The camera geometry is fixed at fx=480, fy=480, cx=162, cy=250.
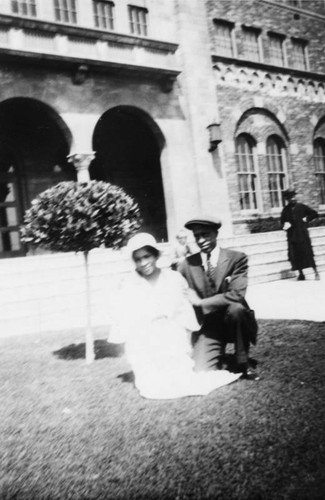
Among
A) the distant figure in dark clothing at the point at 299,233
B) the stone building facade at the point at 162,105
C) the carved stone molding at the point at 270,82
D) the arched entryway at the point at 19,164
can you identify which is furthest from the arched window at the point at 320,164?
the arched entryway at the point at 19,164

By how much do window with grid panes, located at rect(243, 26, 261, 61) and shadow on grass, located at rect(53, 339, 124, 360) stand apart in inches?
539

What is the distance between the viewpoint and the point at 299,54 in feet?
63.0

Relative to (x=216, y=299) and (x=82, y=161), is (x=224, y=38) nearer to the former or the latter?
(x=82, y=161)

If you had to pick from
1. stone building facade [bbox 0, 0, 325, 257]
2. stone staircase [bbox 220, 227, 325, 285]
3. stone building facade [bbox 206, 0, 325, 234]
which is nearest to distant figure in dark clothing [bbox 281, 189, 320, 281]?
stone staircase [bbox 220, 227, 325, 285]

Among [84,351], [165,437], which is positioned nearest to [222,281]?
[165,437]

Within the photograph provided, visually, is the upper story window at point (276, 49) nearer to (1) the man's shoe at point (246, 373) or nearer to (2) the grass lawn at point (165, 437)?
(2) the grass lawn at point (165, 437)

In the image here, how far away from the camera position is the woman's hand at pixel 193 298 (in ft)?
15.5

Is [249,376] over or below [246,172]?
below

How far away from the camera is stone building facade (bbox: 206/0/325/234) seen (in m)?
16.4

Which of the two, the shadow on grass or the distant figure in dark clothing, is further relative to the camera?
the distant figure in dark clothing

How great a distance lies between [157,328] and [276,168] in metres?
14.5

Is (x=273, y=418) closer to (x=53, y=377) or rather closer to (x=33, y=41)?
(x=53, y=377)

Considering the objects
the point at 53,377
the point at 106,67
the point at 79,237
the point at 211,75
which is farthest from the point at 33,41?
the point at 53,377

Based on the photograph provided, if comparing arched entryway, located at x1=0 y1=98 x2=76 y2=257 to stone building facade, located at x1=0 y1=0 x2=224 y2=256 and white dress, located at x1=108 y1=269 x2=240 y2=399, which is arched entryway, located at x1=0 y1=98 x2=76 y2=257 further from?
white dress, located at x1=108 y1=269 x2=240 y2=399
